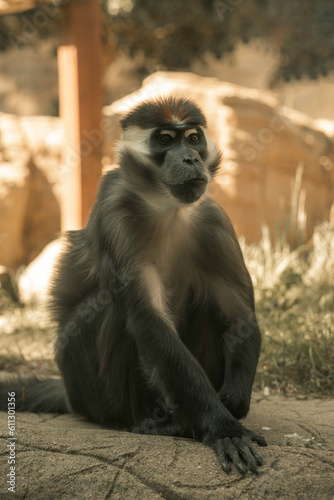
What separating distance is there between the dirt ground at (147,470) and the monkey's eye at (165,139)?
143cm

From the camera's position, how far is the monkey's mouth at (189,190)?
9.89 ft

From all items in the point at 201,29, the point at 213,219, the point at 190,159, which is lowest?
the point at 213,219

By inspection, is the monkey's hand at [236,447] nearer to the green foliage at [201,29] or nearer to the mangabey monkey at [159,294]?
the mangabey monkey at [159,294]

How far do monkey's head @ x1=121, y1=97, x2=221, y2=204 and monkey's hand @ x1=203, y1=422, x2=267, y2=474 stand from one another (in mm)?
1117

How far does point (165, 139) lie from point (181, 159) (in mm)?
166

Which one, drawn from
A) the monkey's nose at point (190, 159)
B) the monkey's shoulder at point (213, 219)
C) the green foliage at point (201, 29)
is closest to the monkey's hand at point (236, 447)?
the monkey's shoulder at point (213, 219)

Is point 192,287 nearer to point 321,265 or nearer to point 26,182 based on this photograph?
point 321,265

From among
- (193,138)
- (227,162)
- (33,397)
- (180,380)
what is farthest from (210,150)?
(227,162)

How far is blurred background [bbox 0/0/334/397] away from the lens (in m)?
5.79

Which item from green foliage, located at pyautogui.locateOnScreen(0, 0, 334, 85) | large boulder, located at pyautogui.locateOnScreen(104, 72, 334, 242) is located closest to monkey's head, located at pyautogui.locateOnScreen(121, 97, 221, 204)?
large boulder, located at pyautogui.locateOnScreen(104, 72, 334, 242)

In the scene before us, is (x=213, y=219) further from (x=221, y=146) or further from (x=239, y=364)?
(x=221, y=146)

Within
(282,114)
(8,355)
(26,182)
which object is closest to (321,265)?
(8,355)

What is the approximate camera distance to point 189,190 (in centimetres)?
303

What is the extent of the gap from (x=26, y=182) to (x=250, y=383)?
7.41 m
